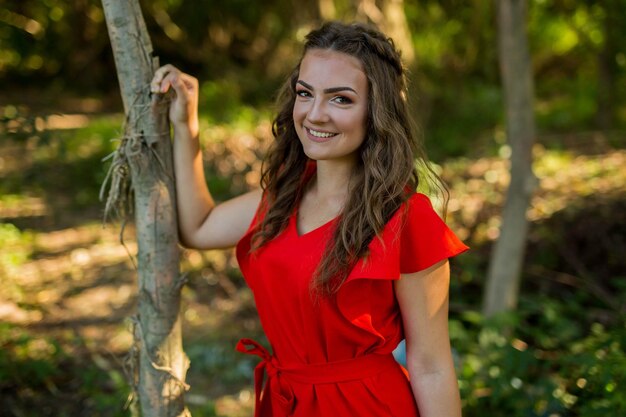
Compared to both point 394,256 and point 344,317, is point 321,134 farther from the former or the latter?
point 344,317

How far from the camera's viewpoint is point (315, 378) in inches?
77.3

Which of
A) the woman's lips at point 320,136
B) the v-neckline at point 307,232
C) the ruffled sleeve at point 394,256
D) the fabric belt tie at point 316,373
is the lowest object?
the fabric belt tie at point 316,373

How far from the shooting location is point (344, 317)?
188 centimetres

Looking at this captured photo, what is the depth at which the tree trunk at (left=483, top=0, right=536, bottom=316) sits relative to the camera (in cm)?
369

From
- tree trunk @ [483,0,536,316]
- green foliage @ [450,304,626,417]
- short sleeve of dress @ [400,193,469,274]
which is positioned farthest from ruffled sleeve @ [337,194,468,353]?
tree trunk @ [483,0,536,316]

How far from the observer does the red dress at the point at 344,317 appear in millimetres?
1863

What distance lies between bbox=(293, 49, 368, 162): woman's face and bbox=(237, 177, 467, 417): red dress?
22 cm

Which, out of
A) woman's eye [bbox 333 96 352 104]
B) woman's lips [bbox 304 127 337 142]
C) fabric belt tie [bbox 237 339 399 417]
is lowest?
fabric belt tie [bbox 237 339 399 417]

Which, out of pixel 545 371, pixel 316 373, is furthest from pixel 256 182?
pixel 316 373

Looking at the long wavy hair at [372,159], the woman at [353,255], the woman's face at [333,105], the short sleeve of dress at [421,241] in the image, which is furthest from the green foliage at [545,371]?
the woman's face at [333,105]

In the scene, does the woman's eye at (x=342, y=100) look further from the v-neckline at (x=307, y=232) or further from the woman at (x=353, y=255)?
the v-neckline at (x=307, y=232)

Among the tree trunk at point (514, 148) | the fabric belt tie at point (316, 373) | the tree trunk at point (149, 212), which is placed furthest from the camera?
the tree trunk at point (514, 148)

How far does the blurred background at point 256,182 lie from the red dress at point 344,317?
693mm

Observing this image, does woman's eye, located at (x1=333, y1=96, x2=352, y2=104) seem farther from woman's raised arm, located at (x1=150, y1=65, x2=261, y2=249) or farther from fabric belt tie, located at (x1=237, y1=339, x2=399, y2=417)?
fabric belt tie, located at (x1=237, y1=339, x2=399, y2=417)
